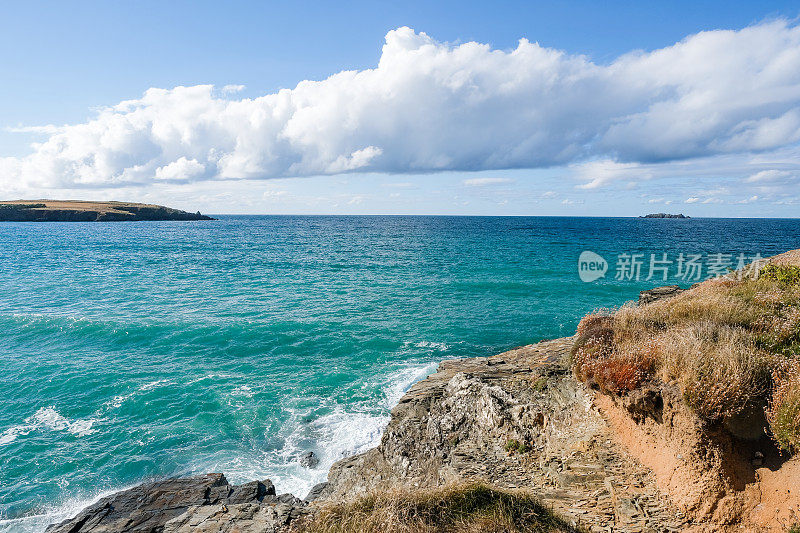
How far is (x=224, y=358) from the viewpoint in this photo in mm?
24016

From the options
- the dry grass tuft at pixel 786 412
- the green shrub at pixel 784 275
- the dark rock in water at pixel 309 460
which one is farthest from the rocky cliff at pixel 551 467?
the green shrub at pixel 784 275

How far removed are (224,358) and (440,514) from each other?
20060 mm

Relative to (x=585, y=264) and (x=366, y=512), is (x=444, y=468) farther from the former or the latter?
(x=585, y=264)

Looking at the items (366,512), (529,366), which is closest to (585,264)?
(529,366)

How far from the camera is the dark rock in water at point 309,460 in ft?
49.3

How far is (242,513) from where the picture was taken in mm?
9734

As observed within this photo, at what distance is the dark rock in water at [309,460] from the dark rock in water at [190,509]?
A: 2036mm

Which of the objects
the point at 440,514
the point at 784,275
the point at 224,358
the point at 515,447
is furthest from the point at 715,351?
the point at 224,358

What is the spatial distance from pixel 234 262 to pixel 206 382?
145ft

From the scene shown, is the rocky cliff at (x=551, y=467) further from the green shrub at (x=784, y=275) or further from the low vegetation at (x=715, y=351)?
the green shrub at (x=784, y=275)

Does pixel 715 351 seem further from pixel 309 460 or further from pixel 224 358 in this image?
pixel 224 358

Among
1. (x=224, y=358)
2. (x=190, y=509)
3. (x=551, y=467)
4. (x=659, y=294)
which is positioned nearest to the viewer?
(x=551, y=467)

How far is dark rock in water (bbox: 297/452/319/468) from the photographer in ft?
49.3

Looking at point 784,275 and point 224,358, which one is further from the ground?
point 784,275
